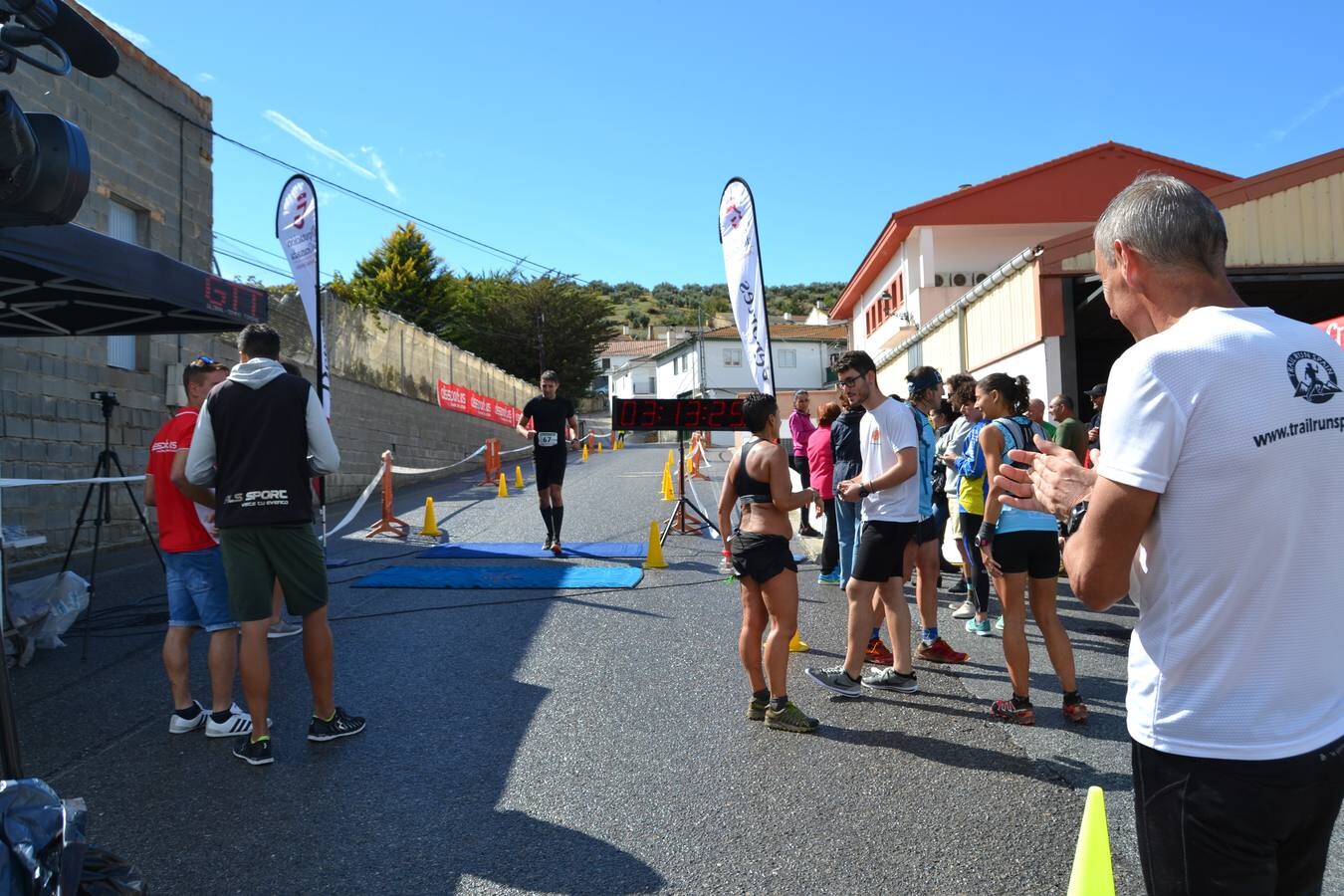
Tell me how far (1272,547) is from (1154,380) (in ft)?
1.14

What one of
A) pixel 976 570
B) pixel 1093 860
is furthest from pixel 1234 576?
pixel 976 570

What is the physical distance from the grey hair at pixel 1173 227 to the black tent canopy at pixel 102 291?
4845mm

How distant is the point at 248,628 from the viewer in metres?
4.33

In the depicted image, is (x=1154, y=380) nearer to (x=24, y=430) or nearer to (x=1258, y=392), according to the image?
(x=1258, y=392)

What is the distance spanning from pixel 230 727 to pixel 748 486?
2.97 meters

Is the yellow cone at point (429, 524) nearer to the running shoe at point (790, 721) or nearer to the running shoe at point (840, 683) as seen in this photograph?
the running shoe at point (840, 683)

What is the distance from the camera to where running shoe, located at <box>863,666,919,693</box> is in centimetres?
537

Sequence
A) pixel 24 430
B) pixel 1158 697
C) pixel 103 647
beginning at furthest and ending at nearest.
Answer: pixel 24 430
pixel 103 647
pixel 1158 697

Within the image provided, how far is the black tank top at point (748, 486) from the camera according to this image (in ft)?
16.1

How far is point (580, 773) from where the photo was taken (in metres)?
4.18

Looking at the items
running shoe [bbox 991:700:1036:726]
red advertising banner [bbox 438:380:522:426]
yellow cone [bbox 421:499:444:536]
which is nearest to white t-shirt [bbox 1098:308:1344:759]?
running shoe [bbox 991:700:1036:726]

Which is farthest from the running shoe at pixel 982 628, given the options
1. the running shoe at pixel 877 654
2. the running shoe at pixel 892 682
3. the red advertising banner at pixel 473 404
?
the red advertising banner at pixel 473 404

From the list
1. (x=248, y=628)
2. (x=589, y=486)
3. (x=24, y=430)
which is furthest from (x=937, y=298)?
(x=248, y=628)

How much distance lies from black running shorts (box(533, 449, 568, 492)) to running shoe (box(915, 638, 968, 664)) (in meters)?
5.28
